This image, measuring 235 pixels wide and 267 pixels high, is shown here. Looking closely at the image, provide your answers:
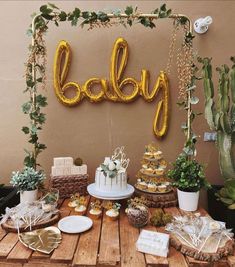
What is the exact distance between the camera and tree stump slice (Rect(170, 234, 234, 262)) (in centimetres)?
117

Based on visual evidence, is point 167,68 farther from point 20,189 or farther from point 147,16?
point 20,189

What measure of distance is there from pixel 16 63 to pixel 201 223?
6.00 ft

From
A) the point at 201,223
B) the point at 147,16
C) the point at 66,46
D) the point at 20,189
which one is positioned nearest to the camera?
the point at 201,223

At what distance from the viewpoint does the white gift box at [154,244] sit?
119 cm

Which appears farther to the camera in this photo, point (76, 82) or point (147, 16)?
point (76, 82)

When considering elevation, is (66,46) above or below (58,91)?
above

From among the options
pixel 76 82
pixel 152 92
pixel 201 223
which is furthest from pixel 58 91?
pixel 201 223

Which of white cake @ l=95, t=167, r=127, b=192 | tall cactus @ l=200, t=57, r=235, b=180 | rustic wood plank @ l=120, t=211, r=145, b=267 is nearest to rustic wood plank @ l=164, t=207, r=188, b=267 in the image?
rustic wood plank @ l=120, t=211, r=145, b=267

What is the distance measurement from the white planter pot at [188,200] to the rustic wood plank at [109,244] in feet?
1.53

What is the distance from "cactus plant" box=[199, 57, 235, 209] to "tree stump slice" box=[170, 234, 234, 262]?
0.56 m

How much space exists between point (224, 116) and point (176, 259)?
1.02 m

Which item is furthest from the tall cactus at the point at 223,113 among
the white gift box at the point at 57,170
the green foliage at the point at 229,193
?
the white gift box at the point at 57,170

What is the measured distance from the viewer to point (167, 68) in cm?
214

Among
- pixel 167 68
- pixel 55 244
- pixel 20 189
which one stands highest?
pixel 167 68
